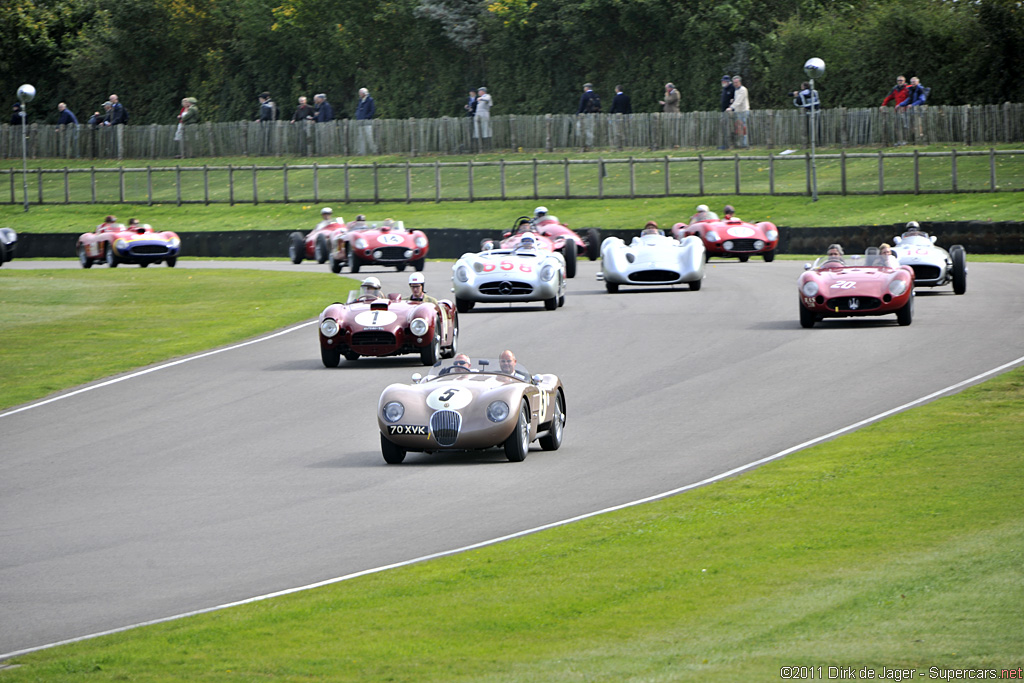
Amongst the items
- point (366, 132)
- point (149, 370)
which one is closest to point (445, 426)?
point (149, 370)

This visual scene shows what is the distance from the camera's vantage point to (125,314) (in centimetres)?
2720

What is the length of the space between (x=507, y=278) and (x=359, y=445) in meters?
10.3

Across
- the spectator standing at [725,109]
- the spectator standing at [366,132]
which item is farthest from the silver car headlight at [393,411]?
the spectator standing at [366,132]

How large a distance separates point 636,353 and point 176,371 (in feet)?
19.5

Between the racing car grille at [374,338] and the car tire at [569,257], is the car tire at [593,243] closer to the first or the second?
the car tire at [569,257]

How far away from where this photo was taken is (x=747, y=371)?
18.0 meters

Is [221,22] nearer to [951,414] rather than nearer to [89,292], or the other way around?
[89,292]

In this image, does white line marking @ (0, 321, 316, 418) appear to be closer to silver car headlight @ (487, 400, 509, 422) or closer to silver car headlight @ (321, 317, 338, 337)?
silver car headlight @ (321, 317, 338, 337)

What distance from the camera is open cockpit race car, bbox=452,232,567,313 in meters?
24.4

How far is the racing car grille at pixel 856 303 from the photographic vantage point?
2098cm

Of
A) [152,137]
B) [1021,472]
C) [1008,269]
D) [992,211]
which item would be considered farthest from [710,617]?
[152,137]

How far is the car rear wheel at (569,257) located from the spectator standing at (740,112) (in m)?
18.0

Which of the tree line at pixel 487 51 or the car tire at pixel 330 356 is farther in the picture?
the tree line at pixel 487 51

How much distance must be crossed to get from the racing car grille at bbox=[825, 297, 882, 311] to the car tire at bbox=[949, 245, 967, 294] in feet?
13.7
